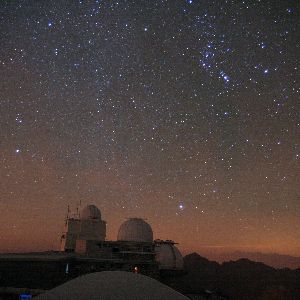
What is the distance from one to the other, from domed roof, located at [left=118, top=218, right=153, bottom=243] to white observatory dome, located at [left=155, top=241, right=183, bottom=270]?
1810 mm

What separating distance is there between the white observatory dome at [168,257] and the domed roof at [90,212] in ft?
28.0

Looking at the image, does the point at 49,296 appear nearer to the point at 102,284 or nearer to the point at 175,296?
the point at 102,284

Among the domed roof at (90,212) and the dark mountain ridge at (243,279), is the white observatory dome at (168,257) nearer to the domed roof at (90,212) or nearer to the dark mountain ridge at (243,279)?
the domed roof at (90,212)

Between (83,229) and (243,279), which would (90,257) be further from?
(243,279)

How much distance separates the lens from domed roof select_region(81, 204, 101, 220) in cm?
3903

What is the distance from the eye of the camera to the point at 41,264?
25.0m

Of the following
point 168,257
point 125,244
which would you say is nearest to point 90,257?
point 125,244

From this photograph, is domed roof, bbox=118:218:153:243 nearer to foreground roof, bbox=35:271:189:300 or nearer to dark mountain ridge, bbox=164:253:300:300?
foreground roof, bbox=35:271:189:300

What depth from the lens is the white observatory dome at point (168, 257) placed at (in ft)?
113

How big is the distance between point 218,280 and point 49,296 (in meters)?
81.0

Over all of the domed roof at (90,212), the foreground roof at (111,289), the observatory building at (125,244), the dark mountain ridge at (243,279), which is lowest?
the dark mountain ridge at (243,279)

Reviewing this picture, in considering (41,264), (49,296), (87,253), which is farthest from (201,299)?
(49,296)

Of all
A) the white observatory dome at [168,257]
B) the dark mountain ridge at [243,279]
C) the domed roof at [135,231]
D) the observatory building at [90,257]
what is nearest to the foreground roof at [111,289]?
the observatory building at [90,257]

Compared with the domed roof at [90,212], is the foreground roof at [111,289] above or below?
below
